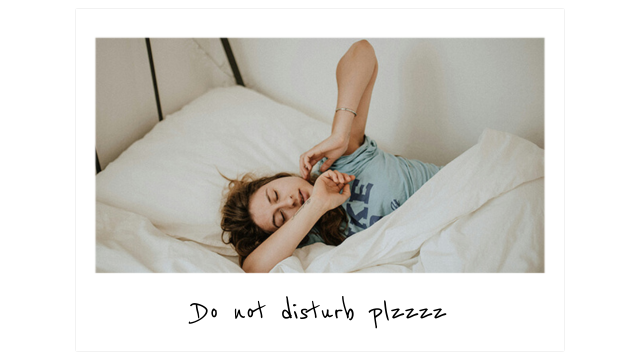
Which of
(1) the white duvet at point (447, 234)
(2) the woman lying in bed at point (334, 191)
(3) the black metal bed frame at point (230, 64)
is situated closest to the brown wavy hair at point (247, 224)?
(2) the woman lying in bed at point (334, 191)

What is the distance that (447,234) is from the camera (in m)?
0.62

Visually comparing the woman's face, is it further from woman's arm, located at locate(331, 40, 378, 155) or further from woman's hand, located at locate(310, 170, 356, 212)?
woman's arm, located at locate(331, 40, 378, 155)

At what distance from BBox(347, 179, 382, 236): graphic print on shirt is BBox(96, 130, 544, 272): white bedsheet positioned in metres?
0.14

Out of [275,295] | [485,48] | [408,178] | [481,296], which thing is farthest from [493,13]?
[275,295]

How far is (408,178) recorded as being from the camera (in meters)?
0.84

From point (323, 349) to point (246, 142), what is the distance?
61 cm

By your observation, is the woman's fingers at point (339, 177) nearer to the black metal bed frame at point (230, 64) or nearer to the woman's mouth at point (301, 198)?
the woman's mouth at point (301, 198)

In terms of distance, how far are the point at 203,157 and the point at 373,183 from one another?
46 cm

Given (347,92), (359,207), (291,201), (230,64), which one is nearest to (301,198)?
(291,201)

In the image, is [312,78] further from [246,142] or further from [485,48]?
[485,48]

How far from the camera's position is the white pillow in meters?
0.80

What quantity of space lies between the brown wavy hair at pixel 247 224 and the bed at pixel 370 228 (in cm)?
3

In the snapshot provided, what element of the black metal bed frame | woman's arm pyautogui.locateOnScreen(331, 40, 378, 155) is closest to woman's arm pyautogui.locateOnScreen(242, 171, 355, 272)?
woman's arm pyautogui.locateOnScreen(331, 40, 378, 155)

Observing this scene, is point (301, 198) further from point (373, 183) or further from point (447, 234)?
point (447, 234)
